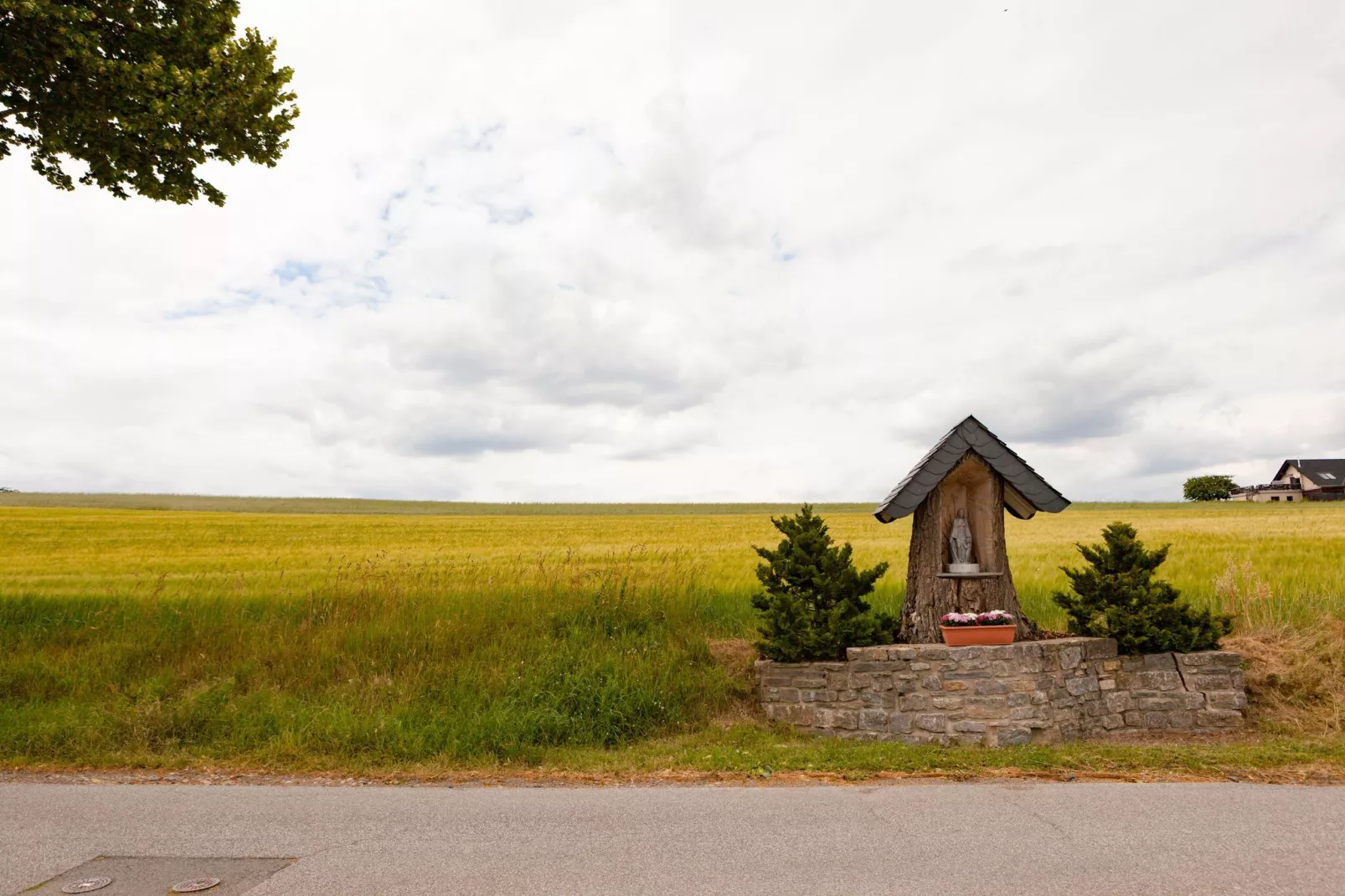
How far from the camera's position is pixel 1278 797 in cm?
665

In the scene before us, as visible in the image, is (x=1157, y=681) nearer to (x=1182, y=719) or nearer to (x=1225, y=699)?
(x=1182, y=719)

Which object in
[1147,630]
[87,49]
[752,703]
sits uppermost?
[87,49]

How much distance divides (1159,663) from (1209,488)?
10326 centimetres

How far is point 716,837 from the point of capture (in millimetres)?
5762

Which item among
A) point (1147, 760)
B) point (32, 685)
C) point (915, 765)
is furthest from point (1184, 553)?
point (32, 685)

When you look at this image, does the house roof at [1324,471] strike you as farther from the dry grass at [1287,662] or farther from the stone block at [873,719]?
the stone block at [873,719]

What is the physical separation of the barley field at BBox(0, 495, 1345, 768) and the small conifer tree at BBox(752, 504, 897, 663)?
1.25 meters

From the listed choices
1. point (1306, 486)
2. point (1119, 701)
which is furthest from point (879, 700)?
point (1306, 486)

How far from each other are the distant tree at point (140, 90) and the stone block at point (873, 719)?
1247 centimetres

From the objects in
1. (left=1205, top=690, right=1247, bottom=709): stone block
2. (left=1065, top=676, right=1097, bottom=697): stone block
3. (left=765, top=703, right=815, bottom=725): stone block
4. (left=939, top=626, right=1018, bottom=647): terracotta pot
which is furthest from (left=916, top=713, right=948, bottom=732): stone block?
(left=1205, top=690, right=1247, bottom=709): stone block

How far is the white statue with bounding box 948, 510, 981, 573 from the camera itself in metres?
10.8

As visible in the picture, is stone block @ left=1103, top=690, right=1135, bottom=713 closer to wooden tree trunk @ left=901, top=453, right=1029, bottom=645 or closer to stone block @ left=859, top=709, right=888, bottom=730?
wooden tree trunk @ left=901, top=453, right=1029, bottom=645

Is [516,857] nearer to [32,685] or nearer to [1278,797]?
[1278,797]

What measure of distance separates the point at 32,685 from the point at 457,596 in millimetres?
5809
